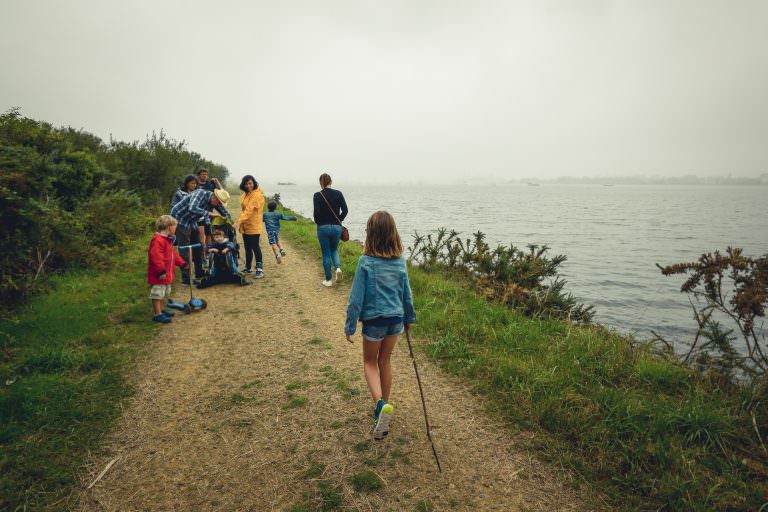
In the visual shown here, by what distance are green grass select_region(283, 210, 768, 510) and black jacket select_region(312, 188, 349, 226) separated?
3.59m

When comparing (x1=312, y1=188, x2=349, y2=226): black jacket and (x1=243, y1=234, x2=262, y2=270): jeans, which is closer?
(x1=312, y1=188, x2=349, y2=226): black jacket

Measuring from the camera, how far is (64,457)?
124 inches

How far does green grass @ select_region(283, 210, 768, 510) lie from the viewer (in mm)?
2867

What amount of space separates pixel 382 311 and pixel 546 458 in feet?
6.72

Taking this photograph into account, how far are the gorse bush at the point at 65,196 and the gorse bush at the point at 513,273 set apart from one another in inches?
315

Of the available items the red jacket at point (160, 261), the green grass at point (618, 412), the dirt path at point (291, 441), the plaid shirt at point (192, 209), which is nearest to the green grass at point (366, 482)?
the dirt path at point (291, 441)

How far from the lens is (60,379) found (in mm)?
4184

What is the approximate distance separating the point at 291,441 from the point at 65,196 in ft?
37.6

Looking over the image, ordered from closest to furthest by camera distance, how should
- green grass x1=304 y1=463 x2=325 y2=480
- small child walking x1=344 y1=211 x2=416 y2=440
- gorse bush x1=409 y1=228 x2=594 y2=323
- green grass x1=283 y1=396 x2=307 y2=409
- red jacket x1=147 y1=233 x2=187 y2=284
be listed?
A: 1. green grass x1=304 y1=463 x2=325 y2=480
2. small child walking x1=344 y1=211 x2=416 y2=440
3. green grass x1=283 y1=396 x2=307 y2=409
4. red jacket x1=147 y1=233 x2=187 y2=284
5. gorse bush x1=409 y1=228 x2=594 y2=323

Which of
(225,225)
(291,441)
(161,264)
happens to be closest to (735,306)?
(291,441)

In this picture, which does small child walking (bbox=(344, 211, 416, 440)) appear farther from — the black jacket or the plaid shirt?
the plaid shirt

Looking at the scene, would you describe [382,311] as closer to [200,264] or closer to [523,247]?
[200,264]

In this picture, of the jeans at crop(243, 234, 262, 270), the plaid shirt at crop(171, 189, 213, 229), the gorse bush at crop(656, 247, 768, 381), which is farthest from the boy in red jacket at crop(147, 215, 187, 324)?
the gorse bush at crop(656, 247, 768, 381)

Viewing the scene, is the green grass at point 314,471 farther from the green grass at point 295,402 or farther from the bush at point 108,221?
the bush at point 108,221
